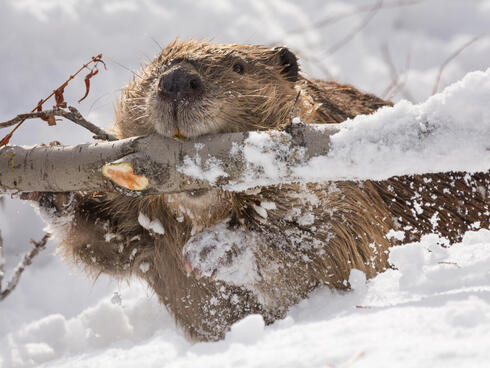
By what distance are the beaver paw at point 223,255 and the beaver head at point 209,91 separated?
0.45m

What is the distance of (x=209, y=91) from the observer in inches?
77.7

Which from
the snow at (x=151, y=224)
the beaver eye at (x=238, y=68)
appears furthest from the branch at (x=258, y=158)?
the beaver eye at (x=238, y=68)

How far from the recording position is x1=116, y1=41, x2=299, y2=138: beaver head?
183 centimetres

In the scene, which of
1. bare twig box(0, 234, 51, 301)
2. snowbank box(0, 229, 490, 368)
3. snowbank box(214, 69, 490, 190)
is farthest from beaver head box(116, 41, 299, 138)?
bare twig box(0, 234, 51, 301)

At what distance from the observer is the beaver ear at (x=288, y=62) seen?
8.21 ft

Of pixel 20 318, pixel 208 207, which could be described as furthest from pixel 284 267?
pixel 20 318

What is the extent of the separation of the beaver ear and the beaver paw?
878mm

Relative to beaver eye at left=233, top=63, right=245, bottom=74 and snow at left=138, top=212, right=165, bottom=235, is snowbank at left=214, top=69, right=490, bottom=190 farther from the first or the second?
snow at left=138, top=212, right=165, bottom=235

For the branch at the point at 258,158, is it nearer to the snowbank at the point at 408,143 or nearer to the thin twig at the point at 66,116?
the snowbank at the point at 408,143

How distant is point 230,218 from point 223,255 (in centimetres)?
20

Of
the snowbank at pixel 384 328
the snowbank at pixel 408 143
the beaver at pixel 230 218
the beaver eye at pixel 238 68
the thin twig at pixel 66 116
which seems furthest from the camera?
the beaver eye at pixel 238 68

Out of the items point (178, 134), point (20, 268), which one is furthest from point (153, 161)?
point (20, 268)

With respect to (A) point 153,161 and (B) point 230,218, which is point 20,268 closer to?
(B) point 230,218

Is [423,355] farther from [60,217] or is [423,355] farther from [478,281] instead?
[60,217]
